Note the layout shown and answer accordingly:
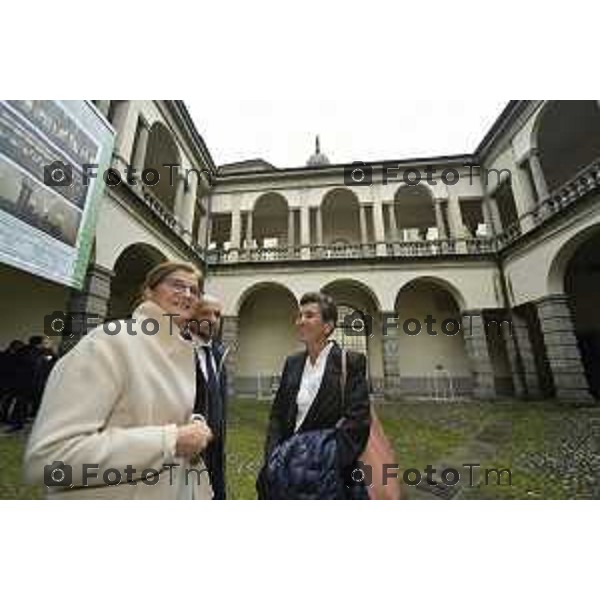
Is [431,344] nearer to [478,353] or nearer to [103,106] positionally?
[478,353]

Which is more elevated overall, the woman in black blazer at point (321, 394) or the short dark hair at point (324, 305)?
the short dark hair at point (324, 305)

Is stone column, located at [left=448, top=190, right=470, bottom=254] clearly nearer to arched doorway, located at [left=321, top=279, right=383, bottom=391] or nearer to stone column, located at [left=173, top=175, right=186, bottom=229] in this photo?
arched doorway, located at [left=321, top=279, right=383, bottom=391]

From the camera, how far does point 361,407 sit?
215cm

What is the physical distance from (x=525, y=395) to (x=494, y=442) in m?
6.70

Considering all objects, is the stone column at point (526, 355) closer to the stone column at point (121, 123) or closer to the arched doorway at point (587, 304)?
the arched doorway at point (587, 304)

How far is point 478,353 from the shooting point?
39.1 feet

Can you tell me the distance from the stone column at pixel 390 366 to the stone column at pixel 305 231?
13.1 ft

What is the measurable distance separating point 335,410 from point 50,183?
18.0 feet

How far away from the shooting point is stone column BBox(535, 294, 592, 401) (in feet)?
31.2

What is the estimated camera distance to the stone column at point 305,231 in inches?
525

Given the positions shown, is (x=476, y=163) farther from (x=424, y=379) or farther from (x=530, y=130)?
(x=424, y=379)

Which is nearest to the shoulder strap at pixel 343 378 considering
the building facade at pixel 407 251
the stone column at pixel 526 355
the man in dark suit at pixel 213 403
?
the man in dark suit at pixel 213 403

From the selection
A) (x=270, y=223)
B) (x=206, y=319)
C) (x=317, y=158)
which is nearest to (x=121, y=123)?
(x=206, y=319)

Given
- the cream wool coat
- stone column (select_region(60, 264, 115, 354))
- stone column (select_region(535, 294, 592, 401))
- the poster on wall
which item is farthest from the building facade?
the cream wool coat
